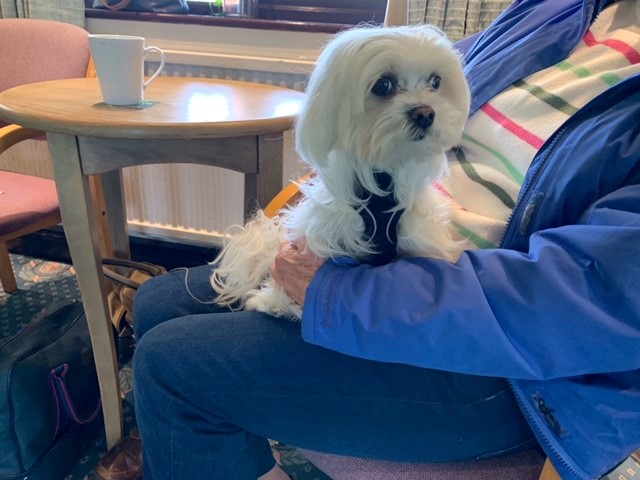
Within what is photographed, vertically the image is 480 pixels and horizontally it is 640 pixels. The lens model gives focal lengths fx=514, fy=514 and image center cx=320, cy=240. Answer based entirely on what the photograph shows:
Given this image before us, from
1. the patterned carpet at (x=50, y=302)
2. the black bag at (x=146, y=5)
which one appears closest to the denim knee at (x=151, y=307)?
the patterned carpet at (x=50, y=302)

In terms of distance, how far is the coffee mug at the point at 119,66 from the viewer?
0.94 meters

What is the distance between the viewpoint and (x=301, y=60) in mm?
1640

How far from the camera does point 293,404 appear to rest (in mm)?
700

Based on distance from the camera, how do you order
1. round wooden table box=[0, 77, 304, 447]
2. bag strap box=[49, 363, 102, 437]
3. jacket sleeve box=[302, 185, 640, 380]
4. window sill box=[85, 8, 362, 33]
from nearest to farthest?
1. jacket sleeve box=[302, 185, 640, 380]
2. round wooden table box=[0, 77, 304, 447]
3. bag strap box=[49, 363, 102, 437]
4. window sill box=[85, 8, 362, 33]

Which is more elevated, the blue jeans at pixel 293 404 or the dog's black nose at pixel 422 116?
the dog's black nose at pixel 422 116

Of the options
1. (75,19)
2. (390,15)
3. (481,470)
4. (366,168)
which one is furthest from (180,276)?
(75,19)

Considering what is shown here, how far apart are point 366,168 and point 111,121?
1.54ft

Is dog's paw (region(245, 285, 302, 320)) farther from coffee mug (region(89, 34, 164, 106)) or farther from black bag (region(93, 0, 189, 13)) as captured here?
black bag (region(93, 0, 189, 13))

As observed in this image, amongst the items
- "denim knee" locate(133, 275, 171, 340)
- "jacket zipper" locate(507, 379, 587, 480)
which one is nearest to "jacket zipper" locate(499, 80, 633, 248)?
"jacket zipper" locate(507, 379, 587, 480)

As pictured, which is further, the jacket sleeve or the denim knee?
the denim knee

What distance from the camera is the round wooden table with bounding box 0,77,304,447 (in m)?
0.90

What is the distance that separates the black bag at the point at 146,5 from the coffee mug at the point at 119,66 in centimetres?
91

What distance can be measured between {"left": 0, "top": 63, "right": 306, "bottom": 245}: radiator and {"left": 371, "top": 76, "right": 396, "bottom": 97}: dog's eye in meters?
1.06

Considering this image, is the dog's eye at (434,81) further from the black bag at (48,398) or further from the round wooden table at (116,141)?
the black bag at (48,398)
